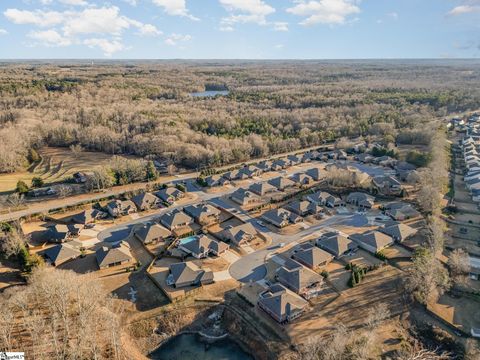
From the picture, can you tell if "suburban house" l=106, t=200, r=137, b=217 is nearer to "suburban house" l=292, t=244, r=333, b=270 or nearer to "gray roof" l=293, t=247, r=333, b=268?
"suburban house" l=292, t=244, r=333, b=270

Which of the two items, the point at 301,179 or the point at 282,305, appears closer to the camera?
the point at 282,305

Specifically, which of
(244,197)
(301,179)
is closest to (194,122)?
(301,179)

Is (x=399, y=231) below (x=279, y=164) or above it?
below

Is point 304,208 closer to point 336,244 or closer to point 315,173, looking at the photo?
point 336,244

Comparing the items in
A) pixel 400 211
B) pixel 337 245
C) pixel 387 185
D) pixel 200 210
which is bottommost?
pixel 337 245

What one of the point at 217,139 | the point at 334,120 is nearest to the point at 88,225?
the point at 217,139

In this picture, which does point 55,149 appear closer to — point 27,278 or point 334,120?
point 27,278

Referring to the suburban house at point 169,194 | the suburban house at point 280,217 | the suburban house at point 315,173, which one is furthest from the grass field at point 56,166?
the suburban house at point 315,173
